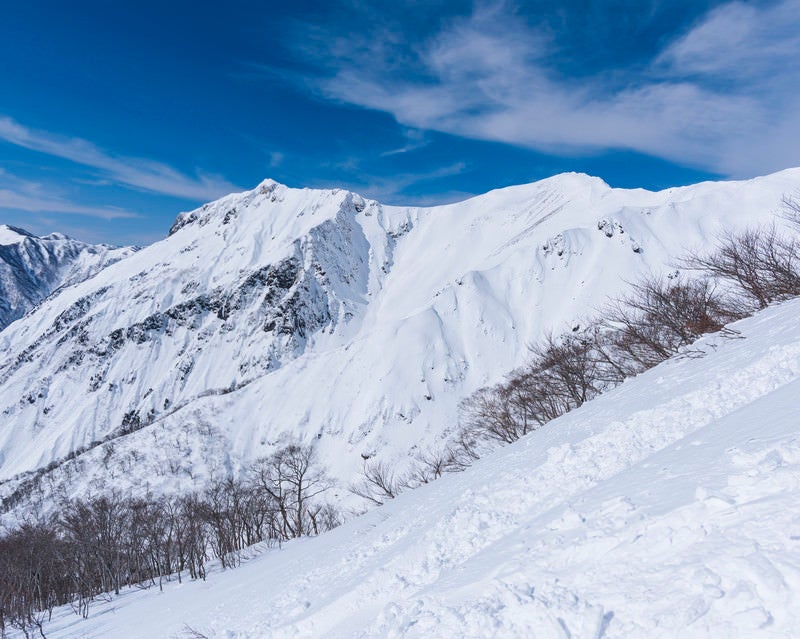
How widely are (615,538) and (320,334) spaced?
524ft

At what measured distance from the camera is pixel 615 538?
13.4 ft

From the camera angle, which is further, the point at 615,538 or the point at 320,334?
the point at 320,334

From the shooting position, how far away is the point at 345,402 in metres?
87.6

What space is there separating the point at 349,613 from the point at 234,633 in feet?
11.3

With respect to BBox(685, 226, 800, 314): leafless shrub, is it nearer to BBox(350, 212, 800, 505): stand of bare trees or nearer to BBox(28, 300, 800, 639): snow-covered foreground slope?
BBox(350, 212, 800, 505): stand of bare trees

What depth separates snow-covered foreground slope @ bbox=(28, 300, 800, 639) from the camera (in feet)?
9.84

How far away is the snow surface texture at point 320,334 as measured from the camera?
83.7m

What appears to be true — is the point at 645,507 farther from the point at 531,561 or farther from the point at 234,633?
the point at 234,633

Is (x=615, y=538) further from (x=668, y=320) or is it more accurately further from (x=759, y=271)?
(x=759, y=271)

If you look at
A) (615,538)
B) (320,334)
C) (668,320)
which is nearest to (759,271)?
(668,320)

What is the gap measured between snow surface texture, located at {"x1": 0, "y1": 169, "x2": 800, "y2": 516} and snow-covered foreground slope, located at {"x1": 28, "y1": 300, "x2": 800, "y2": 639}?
63.6 metres

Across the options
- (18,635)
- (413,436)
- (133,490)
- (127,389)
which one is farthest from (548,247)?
(127,389)

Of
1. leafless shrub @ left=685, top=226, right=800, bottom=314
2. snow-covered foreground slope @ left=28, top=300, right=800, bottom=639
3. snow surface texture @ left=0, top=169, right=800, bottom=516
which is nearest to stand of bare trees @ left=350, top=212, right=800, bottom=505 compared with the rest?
leafless shrub @ left=685, top=226, right=800, bottom=314

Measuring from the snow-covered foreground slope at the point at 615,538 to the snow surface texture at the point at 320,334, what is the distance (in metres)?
63.6
